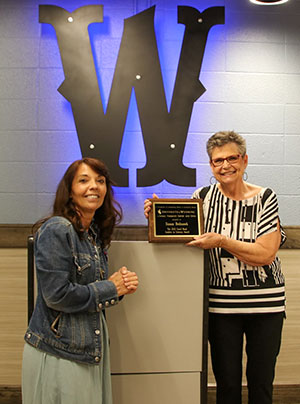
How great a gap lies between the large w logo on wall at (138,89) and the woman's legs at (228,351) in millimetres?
1191

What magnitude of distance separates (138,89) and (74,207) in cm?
155

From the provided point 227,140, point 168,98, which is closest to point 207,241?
point 227,140

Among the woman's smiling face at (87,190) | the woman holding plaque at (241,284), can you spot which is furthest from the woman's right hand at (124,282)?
the woman holding plaque at (241,284)

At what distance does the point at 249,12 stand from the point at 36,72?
1.59 m

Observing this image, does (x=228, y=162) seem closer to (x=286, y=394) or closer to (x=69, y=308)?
(x=69, y=308)

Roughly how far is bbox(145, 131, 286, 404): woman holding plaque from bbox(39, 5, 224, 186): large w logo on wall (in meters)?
0.94

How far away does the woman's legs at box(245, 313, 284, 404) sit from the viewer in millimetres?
2045

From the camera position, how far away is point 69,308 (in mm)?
1566

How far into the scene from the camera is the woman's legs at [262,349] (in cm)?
204

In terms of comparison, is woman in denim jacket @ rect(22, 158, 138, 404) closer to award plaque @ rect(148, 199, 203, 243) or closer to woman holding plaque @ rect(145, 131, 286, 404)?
award plaque @ rect(148, 199, 203, 243)

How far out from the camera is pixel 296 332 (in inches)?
121

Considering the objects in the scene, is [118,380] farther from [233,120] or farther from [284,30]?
[284,30]

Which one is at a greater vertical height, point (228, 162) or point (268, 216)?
point (228, 162)

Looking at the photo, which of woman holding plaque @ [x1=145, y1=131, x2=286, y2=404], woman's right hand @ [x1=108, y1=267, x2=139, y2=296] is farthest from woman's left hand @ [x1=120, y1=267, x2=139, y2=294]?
woman holding plaque @ [x1=145, y1=131, x2=286, y2=404]
